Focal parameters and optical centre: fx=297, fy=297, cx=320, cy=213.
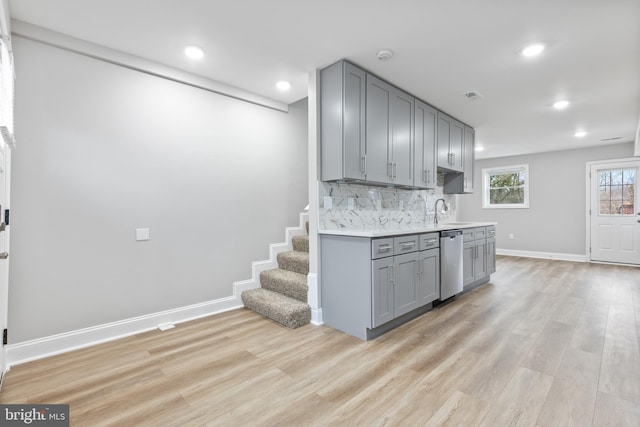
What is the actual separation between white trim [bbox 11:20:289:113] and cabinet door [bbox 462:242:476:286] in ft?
10.6

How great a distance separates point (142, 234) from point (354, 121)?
2265 mm

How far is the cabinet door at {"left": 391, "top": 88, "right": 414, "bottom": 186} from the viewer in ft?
10.9

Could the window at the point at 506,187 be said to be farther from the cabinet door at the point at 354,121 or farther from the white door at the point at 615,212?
the cabinet door at the point at 354,121

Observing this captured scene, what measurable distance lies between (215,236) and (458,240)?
115 inches

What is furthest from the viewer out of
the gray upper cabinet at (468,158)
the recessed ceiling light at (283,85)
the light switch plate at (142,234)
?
the gray upper cabinet at (468,158)

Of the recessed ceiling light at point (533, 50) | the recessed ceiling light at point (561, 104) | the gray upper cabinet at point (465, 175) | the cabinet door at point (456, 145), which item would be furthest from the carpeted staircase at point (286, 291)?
the recessed ceiling light at point (561, 104)

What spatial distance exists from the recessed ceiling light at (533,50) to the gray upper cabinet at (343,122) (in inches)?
55.6

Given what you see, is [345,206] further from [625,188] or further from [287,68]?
[625,188]

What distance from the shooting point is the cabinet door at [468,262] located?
389cm

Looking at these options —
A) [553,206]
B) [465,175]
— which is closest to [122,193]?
[465,175]

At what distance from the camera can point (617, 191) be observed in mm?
6027

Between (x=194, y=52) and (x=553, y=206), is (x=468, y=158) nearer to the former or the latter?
(x=553, y=206)

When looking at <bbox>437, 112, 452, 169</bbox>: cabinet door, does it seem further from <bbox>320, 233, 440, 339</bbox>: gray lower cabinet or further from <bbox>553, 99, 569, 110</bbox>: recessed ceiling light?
<bbox>320, 233, 440, 339</bbox>: gray lower cabinet

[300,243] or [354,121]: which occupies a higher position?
[354,121]
